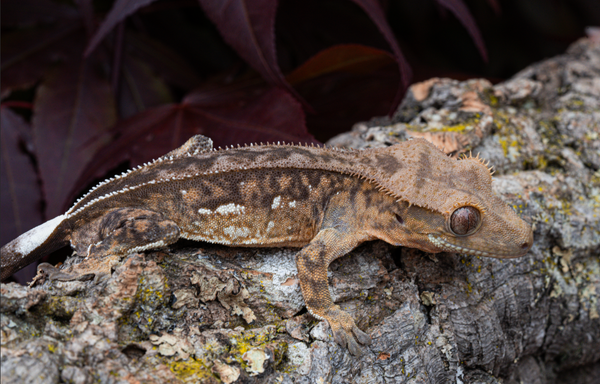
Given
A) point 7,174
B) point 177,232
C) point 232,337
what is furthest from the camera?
point 7,174

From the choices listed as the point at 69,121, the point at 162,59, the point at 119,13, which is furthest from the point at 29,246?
the point at 162,59

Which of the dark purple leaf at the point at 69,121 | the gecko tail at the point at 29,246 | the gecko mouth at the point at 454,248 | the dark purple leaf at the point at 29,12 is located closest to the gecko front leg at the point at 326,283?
the gecko mouth at the point at 454,248

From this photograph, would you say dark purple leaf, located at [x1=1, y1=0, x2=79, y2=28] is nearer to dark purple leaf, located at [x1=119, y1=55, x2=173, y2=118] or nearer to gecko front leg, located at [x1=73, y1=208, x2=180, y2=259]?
dark purple leaf, located at [x1=119, y1=55, x2=173, y2=118]

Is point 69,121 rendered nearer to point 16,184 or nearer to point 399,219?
point 16,184

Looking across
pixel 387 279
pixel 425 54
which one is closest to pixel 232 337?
pixel 387 279

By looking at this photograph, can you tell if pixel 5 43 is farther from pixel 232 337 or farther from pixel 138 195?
pixel 232 337

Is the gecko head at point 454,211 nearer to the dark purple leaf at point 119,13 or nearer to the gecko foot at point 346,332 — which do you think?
the gecko foot at point 346,332
